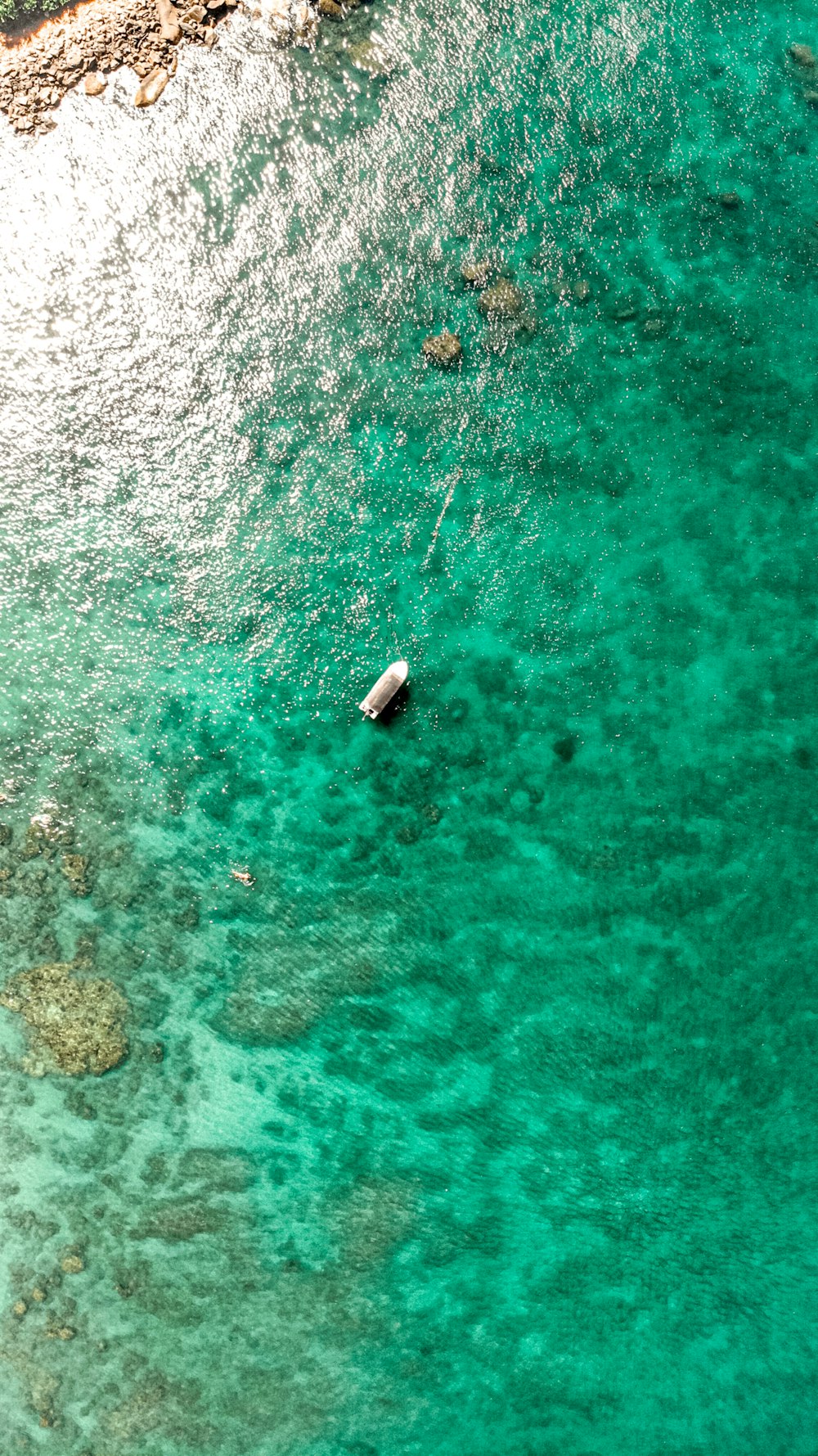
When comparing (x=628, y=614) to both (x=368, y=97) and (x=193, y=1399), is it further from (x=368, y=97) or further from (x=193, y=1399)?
(x=193, y=1399)

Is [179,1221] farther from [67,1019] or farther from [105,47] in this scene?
[105,47]

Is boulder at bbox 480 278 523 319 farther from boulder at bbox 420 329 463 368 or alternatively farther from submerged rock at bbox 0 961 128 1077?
submerged rock at bbox 0 961 128 1077

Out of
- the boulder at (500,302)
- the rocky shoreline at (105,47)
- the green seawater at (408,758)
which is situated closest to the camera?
the rocky shoreline at (105,47)

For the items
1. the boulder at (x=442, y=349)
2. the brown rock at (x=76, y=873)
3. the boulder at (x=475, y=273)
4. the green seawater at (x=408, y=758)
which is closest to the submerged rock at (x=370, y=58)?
the green seawater at (x=408, y=758)

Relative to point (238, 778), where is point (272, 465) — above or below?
above

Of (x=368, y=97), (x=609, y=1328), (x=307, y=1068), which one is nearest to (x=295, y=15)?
(x=368, y=97)

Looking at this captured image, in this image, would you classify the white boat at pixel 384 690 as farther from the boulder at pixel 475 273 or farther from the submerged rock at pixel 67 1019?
the boulder at pixel 475 273

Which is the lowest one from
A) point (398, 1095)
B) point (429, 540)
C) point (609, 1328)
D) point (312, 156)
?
point (609, 1328)
